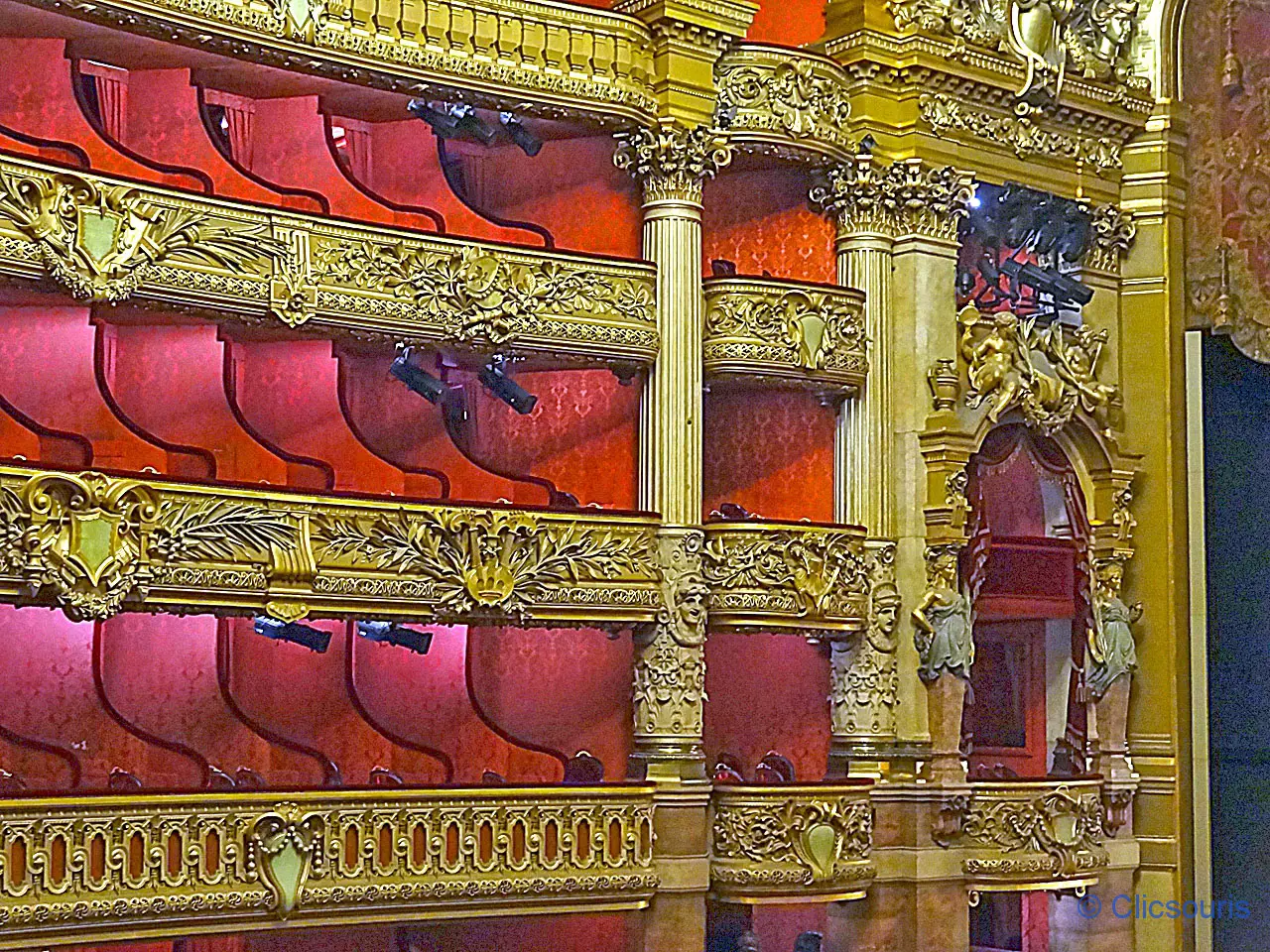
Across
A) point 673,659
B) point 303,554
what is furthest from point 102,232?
point 673,659

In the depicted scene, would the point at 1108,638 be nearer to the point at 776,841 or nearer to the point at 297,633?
the point at 776,841

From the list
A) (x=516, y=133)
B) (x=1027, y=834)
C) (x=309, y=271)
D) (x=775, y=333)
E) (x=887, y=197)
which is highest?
(x=516, y=133)

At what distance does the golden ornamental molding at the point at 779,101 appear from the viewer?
57.4 feet

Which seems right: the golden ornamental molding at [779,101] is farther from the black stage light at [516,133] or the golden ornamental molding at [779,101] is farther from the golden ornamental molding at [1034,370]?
the golden ornamental molding at [1034,370]

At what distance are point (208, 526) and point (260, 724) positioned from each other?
6.22ft

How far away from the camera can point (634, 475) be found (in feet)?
56.3

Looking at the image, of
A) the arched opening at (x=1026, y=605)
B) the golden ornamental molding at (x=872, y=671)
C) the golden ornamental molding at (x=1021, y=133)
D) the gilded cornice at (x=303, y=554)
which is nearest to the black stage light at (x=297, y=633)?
the gilded cornice at (x=303, y=554)

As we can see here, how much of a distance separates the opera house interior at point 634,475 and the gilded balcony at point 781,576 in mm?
37

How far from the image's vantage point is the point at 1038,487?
19656 millimetres

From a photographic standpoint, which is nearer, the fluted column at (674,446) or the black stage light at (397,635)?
the black stage light at (397,635)

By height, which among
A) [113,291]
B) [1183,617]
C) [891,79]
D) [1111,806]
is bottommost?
[1111,806]

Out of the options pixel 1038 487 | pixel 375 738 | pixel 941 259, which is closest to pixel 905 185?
pixel 941 259

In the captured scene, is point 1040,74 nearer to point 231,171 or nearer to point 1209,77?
point 1209,77

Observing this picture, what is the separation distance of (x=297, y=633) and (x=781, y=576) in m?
A: 3.92
